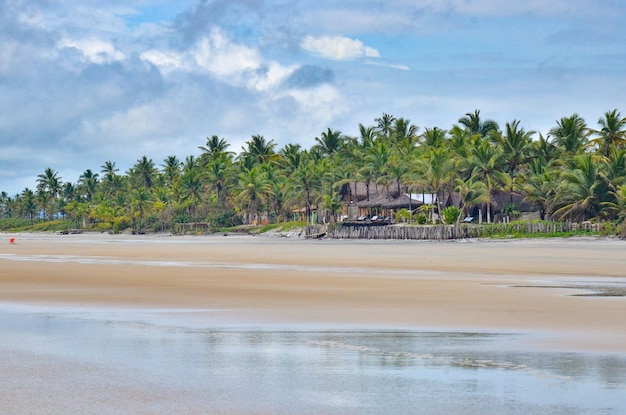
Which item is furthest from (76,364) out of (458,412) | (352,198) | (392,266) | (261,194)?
(261,194)

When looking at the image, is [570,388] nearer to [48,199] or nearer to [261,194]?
[261,194]

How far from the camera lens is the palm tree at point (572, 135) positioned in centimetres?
7744

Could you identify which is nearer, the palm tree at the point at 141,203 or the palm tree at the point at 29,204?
the palm tree at the point at 141,203

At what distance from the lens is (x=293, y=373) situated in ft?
29.5

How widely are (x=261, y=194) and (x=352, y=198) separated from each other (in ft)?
39.1

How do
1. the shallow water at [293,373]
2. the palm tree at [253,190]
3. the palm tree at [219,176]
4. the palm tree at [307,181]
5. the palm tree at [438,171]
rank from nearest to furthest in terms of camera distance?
the shallow water at [293,373]
the palm tree at [438,171]
the palm tree at [307,181]
the palm tree at [253,190]
the palm tree at [219,176]

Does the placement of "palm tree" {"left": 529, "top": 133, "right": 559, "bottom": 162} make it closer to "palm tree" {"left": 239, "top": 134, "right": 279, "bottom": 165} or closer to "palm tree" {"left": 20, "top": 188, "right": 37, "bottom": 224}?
"palm tree" {"left": 239, "top": 134, "right": 279, "bottom": 165}

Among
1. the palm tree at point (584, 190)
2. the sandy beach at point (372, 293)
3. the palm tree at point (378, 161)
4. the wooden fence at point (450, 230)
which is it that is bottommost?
the sandy beach at point (372, 293)

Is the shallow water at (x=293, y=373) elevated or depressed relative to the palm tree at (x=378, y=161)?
depressed

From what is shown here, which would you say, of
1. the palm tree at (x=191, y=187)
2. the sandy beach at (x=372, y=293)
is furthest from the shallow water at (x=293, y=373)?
the palm tree at (x=191, y=187)

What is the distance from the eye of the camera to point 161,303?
17.0 metres

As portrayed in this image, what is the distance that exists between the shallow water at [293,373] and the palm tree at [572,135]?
68.6m

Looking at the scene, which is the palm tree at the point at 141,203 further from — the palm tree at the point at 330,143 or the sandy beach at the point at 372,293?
the sandy beach at the point at 372,293

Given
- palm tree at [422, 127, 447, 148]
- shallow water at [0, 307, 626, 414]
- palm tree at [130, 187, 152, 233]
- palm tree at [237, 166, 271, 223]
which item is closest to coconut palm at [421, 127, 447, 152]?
palm tree at [422, 127, 447, 148]
